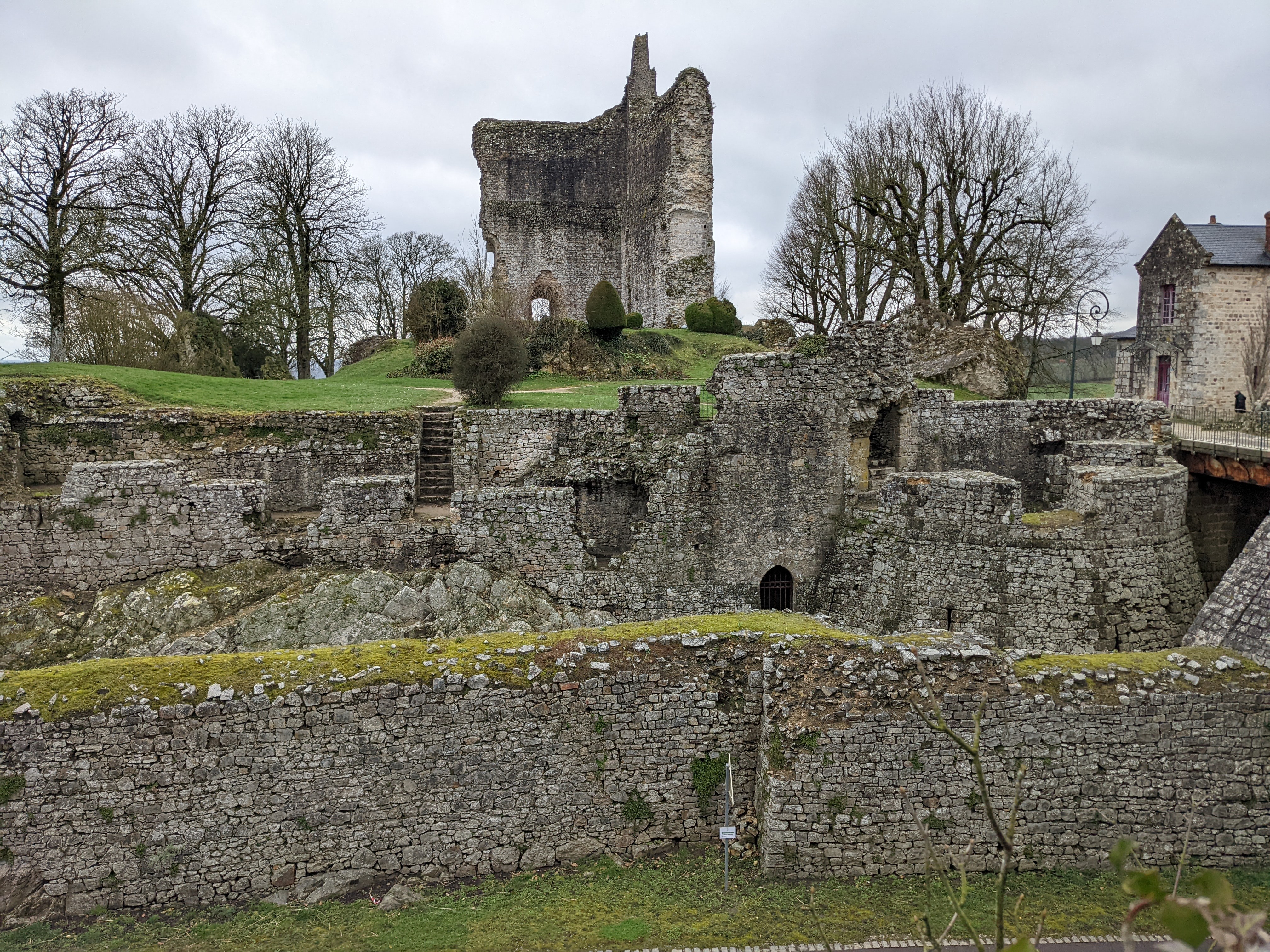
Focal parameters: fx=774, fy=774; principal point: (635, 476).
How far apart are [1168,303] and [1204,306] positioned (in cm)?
152

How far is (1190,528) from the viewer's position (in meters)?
15.3

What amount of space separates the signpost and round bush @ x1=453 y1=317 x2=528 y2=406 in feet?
36.7

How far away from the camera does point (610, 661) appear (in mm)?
8562

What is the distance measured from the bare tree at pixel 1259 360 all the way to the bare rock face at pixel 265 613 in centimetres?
2727

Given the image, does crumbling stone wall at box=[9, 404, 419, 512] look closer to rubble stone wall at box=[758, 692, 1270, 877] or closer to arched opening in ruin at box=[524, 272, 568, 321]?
rubble stone wall at box=[758, 692, 1270, 877]

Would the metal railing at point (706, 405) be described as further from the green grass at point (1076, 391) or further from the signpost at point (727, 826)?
the green grass at point (1076, 391)

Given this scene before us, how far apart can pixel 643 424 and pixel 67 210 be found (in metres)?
16.0

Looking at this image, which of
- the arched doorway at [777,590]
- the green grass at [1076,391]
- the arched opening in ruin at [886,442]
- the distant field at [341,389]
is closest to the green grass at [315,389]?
the distant field at [341,389]

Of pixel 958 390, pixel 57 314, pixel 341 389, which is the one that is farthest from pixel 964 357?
pixel 57 314

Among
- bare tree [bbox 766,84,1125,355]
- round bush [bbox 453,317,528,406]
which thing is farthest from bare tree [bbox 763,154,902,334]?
round bush [bbox 453,317,528,406]

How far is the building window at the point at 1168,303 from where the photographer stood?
31156 millimetres

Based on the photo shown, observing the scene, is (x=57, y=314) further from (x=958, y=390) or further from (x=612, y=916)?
(x=958, y=390)

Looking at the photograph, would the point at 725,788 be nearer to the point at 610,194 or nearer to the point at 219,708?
the point at 219,708

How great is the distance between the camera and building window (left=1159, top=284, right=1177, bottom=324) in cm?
3116
